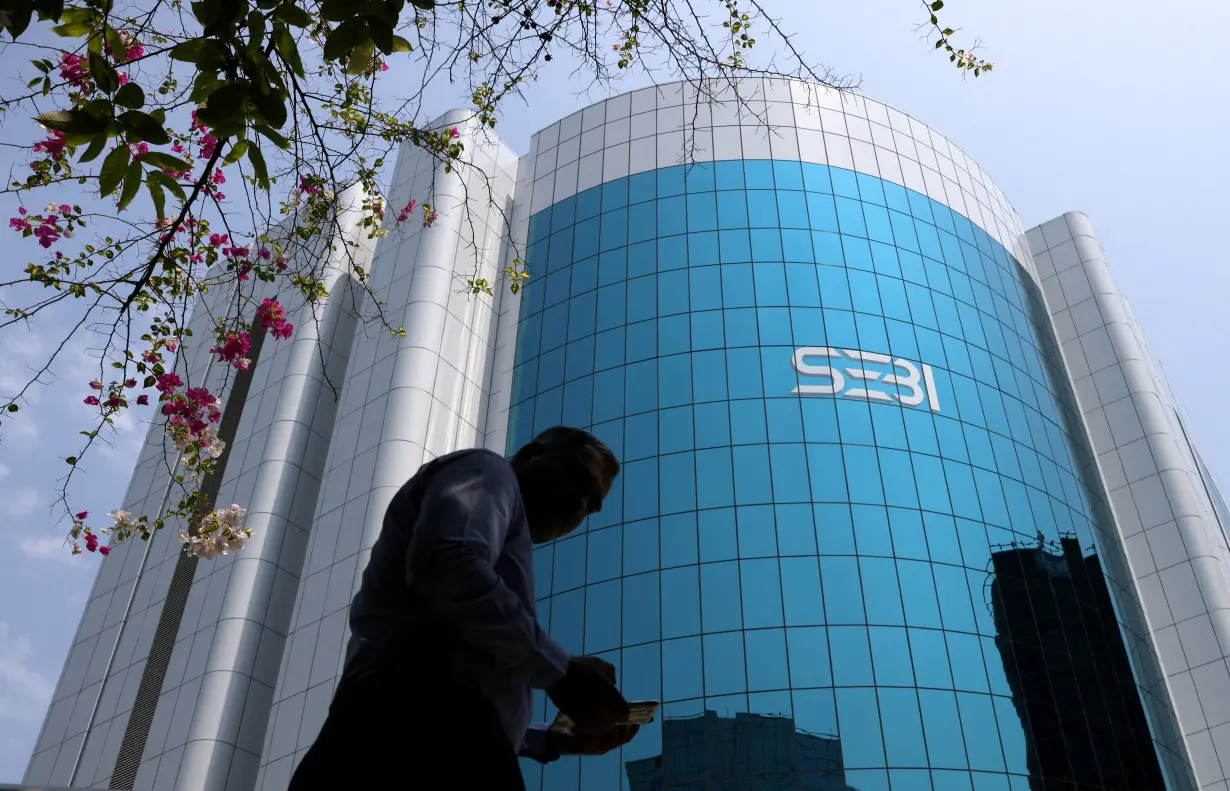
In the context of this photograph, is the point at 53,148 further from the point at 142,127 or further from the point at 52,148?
the point at 142,127

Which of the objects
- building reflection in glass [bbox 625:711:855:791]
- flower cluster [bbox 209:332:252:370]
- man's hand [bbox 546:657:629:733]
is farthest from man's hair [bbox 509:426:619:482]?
building reflection in glass [bbox 625:711:855:791]

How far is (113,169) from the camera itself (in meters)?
3.57

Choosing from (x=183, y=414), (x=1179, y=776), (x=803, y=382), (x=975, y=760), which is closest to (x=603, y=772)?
(x=975, y=760)

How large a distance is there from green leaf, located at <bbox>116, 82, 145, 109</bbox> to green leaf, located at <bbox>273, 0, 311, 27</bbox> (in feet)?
2.11

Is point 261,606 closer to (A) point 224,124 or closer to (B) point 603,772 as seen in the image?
(B) point 603,772

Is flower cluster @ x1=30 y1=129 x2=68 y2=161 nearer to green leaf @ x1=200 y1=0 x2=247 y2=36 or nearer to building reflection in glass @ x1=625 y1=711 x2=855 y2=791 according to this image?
green leaf @ x1=200 y1=0 x2=247 y2=36

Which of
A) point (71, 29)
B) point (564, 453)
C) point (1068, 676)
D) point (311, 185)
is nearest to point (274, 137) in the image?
point (71, 29)

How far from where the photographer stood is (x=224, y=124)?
3.69 meters

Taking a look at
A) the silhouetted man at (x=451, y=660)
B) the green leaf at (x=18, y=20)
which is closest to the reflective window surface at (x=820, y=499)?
the silhouetted man at (x=451, y=660)

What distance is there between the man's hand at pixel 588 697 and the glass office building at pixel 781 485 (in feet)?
66.7

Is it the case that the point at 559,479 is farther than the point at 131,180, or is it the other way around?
the point at 131,180

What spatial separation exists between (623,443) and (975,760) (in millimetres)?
10995

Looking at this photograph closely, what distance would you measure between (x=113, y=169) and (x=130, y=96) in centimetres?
26

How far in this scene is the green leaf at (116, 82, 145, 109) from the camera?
3.57m
